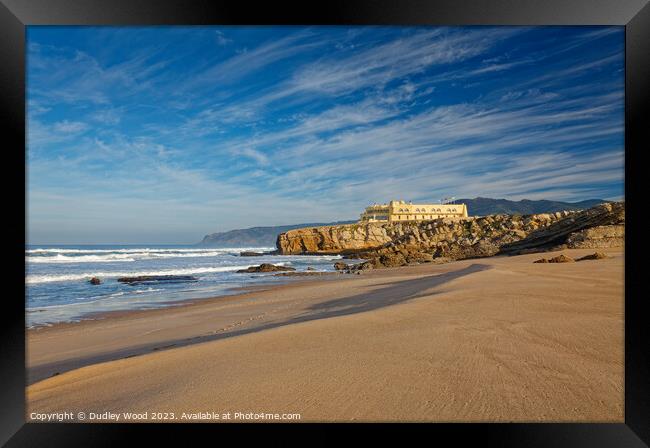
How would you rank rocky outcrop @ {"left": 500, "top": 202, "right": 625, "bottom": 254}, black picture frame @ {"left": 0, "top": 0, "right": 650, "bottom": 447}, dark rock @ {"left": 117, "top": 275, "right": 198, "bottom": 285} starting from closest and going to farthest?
black picture frame @ {"left": 0, "top": 0, "right": 650, "bottom": 447} < rocky outcrop @ {"left": 500, "top": 202, "right": 625, "bottom": 254} < dark rock @ {"left": 117, "top": 275, "right": 198, "bottom": 285}

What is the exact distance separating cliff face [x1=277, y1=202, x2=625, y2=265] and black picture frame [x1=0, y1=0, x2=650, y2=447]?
2.29 metres

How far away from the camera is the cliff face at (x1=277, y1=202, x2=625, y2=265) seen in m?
13.7

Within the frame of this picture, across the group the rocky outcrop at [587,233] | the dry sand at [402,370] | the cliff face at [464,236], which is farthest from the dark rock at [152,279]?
the rocky outcrop at [587,233]

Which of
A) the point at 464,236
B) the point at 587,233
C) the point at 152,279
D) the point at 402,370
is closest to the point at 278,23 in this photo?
the point at 402,370

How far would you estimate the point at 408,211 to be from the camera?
162 ft

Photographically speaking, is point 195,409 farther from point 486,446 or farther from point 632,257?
point 632,257

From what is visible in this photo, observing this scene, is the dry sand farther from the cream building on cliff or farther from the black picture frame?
the cream building on cliff

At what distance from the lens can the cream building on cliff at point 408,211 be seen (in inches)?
1741

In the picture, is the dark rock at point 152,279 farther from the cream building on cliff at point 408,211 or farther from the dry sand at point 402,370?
the cream building on cliff at point 408,211

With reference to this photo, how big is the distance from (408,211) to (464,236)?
19058 millimetres

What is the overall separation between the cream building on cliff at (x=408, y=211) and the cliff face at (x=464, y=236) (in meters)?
4.57

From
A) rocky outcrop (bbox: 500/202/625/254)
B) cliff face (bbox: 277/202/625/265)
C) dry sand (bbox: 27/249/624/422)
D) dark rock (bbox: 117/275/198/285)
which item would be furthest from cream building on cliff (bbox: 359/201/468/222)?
dry sand (bbox: 27/249/624/422)

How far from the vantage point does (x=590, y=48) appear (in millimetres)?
5281

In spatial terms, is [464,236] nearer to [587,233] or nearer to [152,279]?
[587,233]
